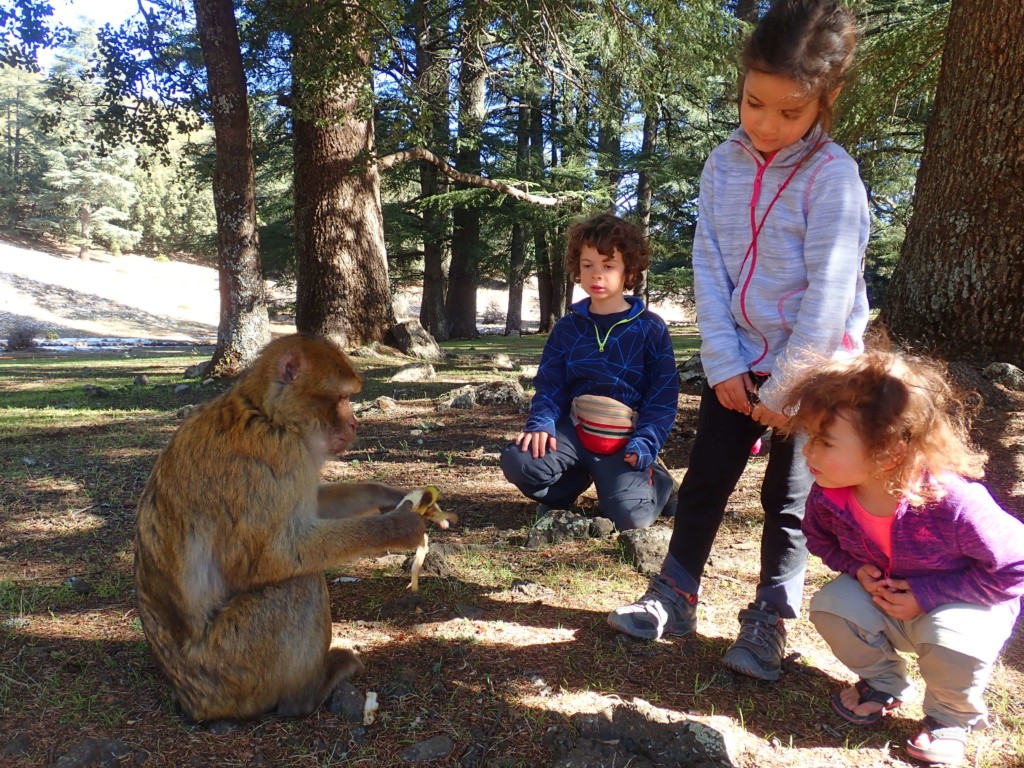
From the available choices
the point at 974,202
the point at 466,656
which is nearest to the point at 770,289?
the point at 466,656

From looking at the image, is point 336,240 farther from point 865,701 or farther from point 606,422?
point 865,701

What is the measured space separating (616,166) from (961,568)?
18588mm

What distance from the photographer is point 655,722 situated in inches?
86.2

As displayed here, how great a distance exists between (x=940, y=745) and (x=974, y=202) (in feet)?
15.1

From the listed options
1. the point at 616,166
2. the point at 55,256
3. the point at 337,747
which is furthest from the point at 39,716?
the point at 55,256

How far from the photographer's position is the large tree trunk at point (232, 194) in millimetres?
8219

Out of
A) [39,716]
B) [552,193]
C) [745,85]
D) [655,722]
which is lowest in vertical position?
[39,716]

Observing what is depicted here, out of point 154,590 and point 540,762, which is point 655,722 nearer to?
point 540,762

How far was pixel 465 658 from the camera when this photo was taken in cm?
273

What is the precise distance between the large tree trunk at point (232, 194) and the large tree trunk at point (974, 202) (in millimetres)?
6757

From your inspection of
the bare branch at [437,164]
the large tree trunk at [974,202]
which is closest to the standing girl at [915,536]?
the large tree trunk at [974,202]

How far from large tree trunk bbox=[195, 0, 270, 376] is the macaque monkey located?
621 centimetres

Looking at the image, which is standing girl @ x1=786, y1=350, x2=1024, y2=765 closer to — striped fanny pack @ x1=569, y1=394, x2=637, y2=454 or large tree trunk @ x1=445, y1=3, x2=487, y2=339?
striped fanny pack @ x1=569, y1=394, x2=637, y2=454

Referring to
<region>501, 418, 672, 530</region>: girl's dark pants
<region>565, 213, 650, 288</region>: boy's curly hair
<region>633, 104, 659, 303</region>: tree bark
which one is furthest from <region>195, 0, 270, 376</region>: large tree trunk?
<region>633, 104, 659, 303</region>: tree bark
